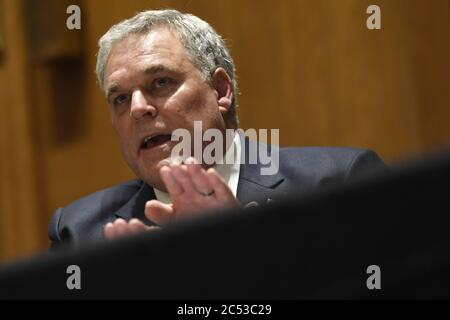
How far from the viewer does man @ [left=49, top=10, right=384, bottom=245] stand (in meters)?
1.23

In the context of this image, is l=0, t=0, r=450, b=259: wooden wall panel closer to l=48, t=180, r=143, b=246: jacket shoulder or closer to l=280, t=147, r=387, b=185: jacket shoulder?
l=280, t=147, r=387, b=185: jacket shoulder

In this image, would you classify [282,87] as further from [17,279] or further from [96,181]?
[17,279]

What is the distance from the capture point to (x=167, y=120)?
4.04 feet

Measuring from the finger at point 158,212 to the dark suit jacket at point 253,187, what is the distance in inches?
11.1

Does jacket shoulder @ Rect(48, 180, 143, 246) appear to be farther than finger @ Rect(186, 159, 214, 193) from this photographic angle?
Yes

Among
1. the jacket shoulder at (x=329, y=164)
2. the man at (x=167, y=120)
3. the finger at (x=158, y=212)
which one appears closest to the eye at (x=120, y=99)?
the man at (x=167, y=120)

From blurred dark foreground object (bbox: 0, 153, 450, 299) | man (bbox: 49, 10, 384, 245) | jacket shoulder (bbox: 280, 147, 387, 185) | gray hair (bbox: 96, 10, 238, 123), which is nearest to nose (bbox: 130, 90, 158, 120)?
man (bbox: 49, 10, 384, 245)

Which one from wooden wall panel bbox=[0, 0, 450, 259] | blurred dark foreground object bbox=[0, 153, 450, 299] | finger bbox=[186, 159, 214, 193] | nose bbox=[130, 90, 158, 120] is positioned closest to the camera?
blurred dark foreground object bbox=[0, 153, 450, 299]

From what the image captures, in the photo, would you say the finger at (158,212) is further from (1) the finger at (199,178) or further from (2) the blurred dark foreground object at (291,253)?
(2) the blurred dark foreground object at (291,253)

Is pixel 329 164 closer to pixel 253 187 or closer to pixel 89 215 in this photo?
pixel 253 187

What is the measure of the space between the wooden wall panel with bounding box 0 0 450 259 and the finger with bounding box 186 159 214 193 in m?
0.77

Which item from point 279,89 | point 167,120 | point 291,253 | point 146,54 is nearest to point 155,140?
point 167,120

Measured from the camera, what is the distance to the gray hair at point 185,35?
1.31 metres

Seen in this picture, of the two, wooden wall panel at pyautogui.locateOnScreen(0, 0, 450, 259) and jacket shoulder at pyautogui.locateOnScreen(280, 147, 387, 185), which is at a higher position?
wooden wall panel at pyautogui.locateOnScreen(0, 0, 450, 259)
